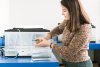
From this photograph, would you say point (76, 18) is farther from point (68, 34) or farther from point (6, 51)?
point (6, 51)

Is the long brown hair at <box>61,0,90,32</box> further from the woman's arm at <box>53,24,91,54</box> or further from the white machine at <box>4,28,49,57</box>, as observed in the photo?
the white machine at <box>4,28,49,57</box>

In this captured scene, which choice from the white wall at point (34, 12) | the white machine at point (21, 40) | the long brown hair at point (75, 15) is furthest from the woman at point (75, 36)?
the white wall at point (34, 12)

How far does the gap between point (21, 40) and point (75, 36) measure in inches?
25.2

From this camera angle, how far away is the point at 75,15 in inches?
69.0

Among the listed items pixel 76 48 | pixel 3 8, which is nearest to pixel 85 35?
pixel 76 48

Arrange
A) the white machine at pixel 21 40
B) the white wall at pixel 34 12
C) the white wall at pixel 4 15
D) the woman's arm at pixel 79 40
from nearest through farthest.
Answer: the woman's arm at pixel 79 40 < the white machine at pixel 21 40 < the white wall at pixel 4 15 < the white wall at pixel 34 12

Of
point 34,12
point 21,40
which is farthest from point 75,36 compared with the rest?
point 34,12

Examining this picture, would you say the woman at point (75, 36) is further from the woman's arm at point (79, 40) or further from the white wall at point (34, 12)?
the white wall at point (34, 12)

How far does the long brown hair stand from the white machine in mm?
492

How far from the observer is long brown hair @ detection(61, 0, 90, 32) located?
5.75 feet

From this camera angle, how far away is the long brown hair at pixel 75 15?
175cm

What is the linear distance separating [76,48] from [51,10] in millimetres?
2438

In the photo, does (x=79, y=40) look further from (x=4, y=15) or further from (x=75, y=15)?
(x=4, y=15)

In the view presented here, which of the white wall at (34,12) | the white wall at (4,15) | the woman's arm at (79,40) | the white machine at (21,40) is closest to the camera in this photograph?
the woman's arm at (79,40)
